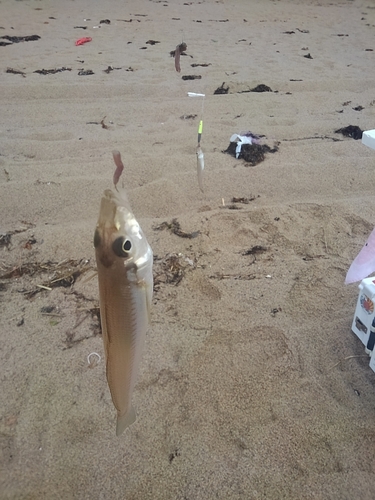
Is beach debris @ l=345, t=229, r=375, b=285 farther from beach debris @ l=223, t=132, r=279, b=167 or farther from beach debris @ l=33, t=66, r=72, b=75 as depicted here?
beach debris @ l=33, t=66, r=72, b=75

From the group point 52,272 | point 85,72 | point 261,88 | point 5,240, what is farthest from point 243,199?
point 85,72

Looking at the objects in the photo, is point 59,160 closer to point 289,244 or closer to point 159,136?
point 159,136

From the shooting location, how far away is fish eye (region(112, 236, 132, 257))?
1210 millimetres

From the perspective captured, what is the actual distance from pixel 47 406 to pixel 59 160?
8.68ft

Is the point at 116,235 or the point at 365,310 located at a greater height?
the point at 116,235

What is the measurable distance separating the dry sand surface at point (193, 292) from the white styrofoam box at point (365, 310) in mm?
96

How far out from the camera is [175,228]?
3348 mm

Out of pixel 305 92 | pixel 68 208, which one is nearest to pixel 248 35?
pixel 305 92

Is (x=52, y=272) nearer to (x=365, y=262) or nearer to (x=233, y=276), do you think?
(x=233, y=276)

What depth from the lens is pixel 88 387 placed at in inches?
88.4

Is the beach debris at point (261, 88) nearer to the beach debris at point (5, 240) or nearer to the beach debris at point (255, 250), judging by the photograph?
the beach debris at point (255, 250)

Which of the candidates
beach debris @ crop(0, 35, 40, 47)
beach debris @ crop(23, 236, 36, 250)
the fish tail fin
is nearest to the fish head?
the fish tail fin

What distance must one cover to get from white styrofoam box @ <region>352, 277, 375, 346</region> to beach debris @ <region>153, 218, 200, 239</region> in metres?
1.30

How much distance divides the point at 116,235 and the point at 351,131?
428cm
